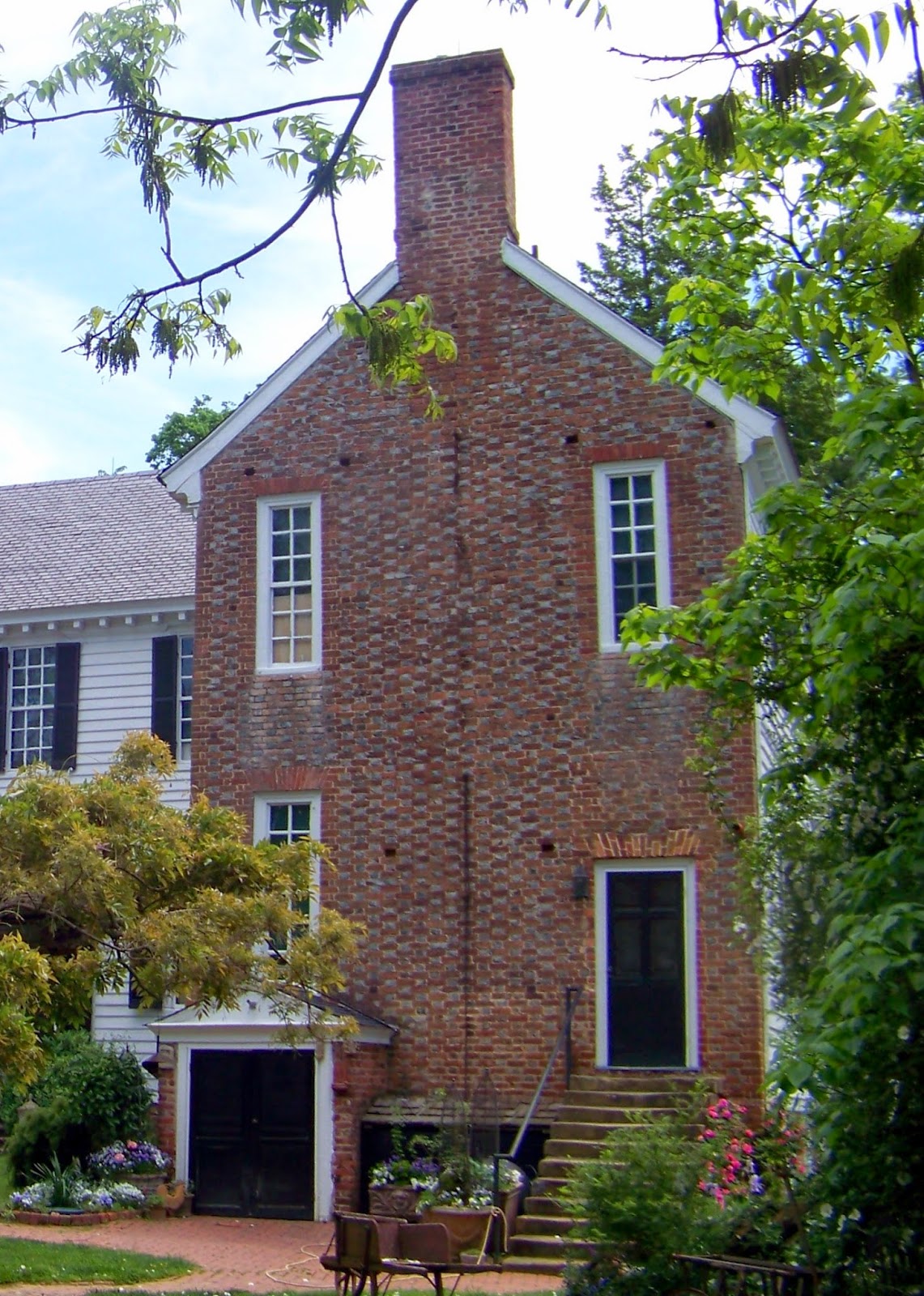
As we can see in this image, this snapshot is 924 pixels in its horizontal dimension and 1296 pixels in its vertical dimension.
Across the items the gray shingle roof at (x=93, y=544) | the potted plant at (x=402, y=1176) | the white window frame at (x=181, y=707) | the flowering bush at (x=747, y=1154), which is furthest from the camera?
the gray shingle roof at (x=93, y=544)

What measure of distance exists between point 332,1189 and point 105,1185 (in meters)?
2.40

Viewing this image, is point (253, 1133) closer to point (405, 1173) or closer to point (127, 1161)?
point (127, 1161)

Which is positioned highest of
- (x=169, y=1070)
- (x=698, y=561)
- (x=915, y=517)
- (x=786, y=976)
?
(x=698, y=561)

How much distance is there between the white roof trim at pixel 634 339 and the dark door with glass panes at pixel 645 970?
471 centimetres

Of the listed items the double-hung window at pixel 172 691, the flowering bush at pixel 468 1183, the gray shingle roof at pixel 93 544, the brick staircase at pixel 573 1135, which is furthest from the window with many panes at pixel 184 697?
the flowering bush at pixel 468 1183

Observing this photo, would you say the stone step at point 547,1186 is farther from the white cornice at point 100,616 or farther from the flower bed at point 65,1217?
the white cornice at point 100,616

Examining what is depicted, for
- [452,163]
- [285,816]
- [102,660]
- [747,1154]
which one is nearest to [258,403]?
[452,163]

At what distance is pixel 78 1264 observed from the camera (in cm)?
1345

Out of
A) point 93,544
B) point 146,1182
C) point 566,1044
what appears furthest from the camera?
point 93,544

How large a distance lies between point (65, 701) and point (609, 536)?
9.18 meters

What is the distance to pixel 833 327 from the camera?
11.5 meters

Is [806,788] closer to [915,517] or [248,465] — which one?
[915,517]

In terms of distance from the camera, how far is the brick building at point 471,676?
16.6 meters

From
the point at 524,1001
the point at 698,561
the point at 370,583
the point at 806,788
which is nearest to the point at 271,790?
the point at 370,583
